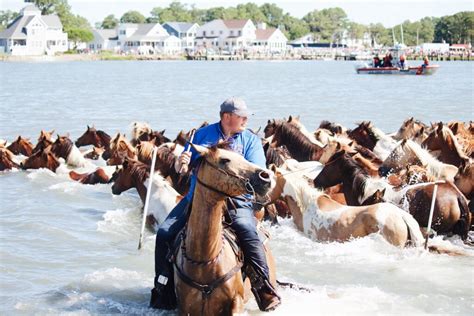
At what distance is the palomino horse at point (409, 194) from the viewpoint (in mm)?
9992

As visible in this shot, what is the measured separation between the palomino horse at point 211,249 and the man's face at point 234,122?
29.1 inches

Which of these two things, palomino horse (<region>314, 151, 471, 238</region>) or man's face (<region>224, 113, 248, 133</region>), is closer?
man's face (<region>224, 113, 248, 133</region>)

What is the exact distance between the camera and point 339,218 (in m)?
9.49

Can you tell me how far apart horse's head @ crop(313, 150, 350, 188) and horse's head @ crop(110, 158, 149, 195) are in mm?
2387

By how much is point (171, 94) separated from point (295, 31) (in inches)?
5884

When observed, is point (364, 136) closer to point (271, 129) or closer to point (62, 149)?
point (271, 129)

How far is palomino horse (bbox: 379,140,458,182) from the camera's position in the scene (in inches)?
453

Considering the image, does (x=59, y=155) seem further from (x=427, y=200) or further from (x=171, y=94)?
(x=171, y=94)

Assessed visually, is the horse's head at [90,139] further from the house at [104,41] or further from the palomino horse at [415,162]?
the house at [104,41]

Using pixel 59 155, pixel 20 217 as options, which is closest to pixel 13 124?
pixel 59 155

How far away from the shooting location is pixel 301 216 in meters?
9.80

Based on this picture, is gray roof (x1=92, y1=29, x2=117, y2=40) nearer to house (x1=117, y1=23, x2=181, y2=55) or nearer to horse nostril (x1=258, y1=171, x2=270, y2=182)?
house (x1=117, y1=23, x2=181, y2=55)

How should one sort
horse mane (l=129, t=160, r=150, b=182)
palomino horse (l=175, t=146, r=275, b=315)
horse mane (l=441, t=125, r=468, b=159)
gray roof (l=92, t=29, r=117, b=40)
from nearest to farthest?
palomino horse (l=175, t=146, r=275, b=315)
horse mane (l=129, t=160, r=150, b=182)
horse mane (l=441, t=125, r=468, b=159)
gray roof (l=92, t=29, r=117, b=40)

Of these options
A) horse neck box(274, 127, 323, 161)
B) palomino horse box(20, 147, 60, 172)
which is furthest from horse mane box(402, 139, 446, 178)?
palomino horse box(20, 147, 60, 172)
